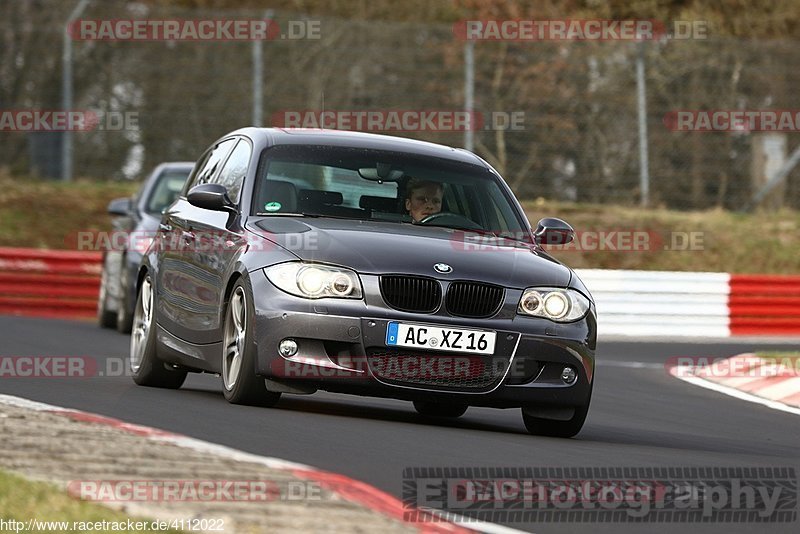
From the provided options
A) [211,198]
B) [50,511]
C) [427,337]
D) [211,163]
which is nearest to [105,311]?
[211,163]

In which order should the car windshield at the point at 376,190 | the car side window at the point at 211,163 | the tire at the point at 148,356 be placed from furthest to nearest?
the car side window at the point at 211,163
the tire at the point at 148,356
the car windshield at the point at 376,190

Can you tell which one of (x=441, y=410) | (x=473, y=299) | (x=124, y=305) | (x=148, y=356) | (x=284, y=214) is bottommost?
(x=124, y=305)

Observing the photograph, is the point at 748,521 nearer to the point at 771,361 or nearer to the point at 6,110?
the point at 771,361

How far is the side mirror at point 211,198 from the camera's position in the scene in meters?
9.80

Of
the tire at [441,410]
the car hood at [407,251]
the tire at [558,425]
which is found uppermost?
the car hood at [407,251]

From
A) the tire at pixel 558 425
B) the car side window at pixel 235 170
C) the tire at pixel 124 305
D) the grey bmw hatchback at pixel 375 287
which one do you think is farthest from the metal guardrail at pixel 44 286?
the tire at pixel 558 425

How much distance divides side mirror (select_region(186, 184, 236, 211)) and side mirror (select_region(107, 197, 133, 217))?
302 inches

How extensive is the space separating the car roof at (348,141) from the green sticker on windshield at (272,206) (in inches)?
20.7

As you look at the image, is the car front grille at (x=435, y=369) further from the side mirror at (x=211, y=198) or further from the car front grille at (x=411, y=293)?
the side mirror at (x=211, y=198)

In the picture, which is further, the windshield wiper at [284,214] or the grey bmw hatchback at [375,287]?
the windshield wiper at [284,214]

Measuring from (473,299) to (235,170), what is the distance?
6.74 ft

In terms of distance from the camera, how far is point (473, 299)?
907 cm

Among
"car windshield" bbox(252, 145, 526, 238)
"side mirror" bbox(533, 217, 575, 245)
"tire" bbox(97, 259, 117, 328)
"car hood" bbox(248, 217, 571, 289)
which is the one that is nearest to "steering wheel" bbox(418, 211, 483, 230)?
"car windshield" bbox(252, 145, 526, 238)

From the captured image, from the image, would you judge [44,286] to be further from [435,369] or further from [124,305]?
[435,369]
